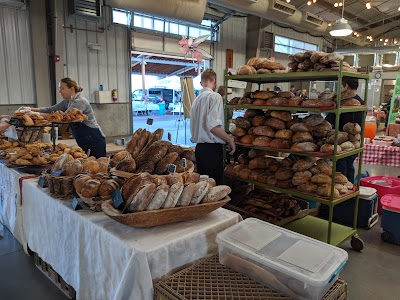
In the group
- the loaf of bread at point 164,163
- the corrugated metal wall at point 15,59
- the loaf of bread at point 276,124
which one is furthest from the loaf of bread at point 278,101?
the corrugated metal wall at point 15,59

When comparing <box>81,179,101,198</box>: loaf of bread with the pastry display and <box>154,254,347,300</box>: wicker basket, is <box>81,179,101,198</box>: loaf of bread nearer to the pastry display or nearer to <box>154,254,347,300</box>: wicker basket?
<box>154,254,347,300</box>: wicker basket

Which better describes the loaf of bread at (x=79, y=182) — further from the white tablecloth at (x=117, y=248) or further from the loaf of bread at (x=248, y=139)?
the loaf of bread at (x=248, y=139)

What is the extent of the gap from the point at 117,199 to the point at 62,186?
0.56 metres

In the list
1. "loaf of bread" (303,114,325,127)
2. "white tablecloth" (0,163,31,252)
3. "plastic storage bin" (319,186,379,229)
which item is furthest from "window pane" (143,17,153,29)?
"plastic storage bin" (319,186,379,229)

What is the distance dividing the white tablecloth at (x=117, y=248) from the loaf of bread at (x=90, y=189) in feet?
0.38

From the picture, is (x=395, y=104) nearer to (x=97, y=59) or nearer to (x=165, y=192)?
(x=97, y=59)

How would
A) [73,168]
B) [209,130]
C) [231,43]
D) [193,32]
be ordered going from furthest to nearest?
[231,43]
[193,32]
[209,130]
[73,168]

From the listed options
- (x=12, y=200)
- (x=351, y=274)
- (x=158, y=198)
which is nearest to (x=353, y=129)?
(x=351, y=274)

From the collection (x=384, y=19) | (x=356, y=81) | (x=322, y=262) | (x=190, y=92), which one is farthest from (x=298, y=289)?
(x=384, y=19)

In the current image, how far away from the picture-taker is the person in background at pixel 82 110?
3246 mm

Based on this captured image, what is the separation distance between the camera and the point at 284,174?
2.89 m

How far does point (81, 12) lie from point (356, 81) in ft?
17.1

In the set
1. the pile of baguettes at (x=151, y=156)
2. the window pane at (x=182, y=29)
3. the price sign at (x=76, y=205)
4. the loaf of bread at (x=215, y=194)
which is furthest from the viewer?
the window pane at (x=182, y=29)

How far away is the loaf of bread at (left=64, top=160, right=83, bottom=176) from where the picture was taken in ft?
6.17
